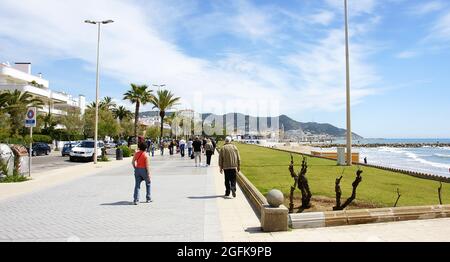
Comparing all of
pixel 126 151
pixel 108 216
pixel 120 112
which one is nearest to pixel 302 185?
pixel 108 216

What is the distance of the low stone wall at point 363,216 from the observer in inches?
265

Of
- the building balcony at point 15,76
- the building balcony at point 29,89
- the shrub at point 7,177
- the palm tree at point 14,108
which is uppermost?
the building balcony at point 15,76

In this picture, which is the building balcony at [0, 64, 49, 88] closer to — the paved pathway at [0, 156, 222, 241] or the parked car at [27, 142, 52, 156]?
the parked car at [27, 142, 52, 156]

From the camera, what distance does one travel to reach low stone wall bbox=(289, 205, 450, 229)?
6.74 m

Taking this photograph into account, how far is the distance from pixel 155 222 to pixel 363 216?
12.3ft

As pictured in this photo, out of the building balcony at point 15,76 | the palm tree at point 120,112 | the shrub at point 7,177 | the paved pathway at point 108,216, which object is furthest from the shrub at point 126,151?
the palm tree at point 120,112

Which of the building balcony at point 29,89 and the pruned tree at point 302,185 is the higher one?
the building balcony at point 29,89

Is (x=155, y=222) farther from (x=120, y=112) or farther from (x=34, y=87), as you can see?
(x=120, y=112)

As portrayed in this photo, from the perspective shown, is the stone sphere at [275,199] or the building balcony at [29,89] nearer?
the stone sphere at [275,199]

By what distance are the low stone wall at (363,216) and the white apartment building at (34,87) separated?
52818 millimetres

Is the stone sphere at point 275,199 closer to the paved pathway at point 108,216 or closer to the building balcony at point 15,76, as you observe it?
the paved pathway at point 108,216

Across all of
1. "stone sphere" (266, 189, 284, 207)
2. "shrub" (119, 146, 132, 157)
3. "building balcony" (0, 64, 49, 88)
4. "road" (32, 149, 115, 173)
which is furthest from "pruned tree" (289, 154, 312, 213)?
"building balcony" (0, 64, 49, 88)
